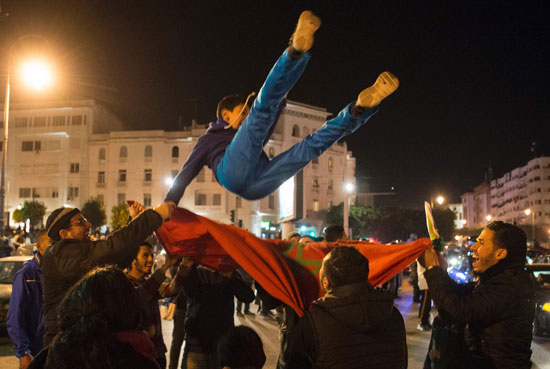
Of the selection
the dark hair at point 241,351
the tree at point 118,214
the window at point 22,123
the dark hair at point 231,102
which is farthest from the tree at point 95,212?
the dark hair at point 241,351

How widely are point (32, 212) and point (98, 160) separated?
10.5 metres

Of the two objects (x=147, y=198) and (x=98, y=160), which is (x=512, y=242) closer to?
(x=147, y=198)

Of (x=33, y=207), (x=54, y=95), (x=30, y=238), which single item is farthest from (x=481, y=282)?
(x=54, y=95)

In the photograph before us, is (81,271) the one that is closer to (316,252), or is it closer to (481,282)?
(316,252)

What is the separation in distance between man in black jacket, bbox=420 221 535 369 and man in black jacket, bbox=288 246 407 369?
1.94 feet

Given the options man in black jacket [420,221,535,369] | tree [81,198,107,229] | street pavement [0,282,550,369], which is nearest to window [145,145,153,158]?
tree [81,198,107,229]

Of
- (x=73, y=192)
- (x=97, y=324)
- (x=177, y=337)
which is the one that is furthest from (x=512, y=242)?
(x=73, y=192)

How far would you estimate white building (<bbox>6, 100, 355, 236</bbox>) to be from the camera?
5888cm

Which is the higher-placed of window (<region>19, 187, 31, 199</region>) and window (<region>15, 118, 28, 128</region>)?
window (<region>15, 118, 28, 128</region>)

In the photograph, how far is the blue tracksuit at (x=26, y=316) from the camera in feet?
17.2

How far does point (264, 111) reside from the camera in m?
3.55

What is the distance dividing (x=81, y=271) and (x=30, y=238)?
34.3m

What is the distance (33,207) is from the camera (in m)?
53.2

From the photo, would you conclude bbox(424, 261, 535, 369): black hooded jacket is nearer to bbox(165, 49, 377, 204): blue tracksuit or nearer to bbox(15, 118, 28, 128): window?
bbox(165, 49, 377, 204): blue tracksuit
